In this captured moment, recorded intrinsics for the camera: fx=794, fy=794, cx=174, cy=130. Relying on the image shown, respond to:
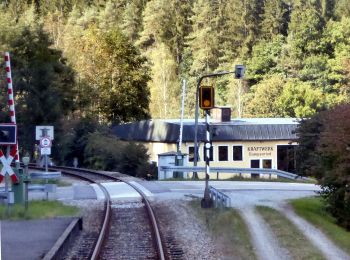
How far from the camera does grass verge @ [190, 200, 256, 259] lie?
16.7 metres

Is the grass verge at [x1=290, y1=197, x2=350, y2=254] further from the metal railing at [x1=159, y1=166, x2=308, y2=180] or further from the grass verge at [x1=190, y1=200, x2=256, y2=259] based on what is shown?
the metal railing at [x1=159, y1=166, x2=308, y2=180]

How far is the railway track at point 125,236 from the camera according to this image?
1599 cm

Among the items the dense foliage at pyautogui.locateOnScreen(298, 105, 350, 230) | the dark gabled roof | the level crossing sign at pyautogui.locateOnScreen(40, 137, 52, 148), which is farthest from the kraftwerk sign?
the dense foliage at pyautogui.locateOnScreen(298, 105, 350, 230)

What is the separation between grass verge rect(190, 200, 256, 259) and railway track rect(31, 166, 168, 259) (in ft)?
4.39

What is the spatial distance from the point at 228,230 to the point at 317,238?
2.16 metres

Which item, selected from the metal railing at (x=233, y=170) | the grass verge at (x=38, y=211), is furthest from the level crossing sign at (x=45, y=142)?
the metal railing at (x=233, y=170)

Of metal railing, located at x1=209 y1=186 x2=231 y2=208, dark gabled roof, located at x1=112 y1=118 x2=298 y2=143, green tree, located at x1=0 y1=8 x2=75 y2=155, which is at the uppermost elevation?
green tree, located at x1=0 y1=8 x2=75 y2=155

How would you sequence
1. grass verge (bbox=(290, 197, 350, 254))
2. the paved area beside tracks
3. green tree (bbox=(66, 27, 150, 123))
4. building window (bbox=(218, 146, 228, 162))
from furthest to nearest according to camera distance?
green tree (bbox=(66, 27, 150, 123)), building window (bbox=(218, 146, 228, 162)), grass verge (bbox=(290, 197, 350, 254)), the paved area beside tracks

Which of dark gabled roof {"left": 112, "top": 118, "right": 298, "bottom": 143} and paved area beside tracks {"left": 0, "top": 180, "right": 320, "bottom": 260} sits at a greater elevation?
dark gabled roof {"left": 112, "top": 118, "right": 298, "bottom": 143}

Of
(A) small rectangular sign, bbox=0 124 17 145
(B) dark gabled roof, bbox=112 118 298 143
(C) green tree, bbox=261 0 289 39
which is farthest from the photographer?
(C) green tree, bbox=261 0 289 39

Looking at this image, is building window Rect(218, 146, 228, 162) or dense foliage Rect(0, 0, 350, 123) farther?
dense foliage Rect(0, 0, 350, 123)

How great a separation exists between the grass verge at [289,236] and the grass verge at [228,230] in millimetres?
765

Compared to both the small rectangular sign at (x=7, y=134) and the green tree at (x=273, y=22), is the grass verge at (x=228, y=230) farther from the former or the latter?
the green tree at (x=273, y=22)

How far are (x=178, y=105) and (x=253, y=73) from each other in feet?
35.2
